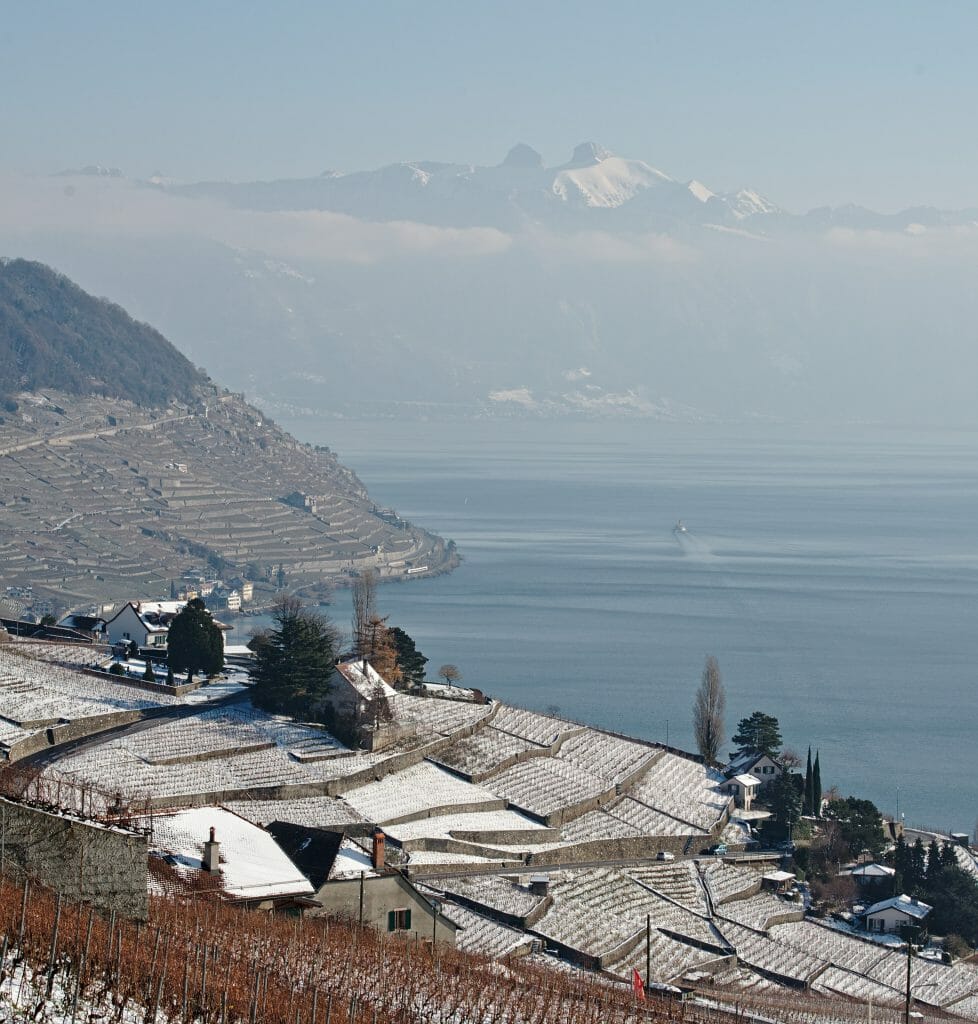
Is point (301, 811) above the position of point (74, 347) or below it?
below

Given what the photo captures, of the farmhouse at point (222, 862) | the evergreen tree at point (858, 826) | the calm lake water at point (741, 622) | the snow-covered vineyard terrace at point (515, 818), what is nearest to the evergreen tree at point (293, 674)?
the snow-covered vineyard terrace at point (515, 818)

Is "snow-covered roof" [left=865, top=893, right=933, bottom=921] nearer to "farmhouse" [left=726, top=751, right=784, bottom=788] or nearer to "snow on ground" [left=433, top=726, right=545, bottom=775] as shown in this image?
"farmhouse" [left=726, top=751, right=784, bottom=788]

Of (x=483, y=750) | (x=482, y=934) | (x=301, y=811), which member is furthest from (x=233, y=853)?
(x=483, y=750)

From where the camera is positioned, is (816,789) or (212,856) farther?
(816,789)

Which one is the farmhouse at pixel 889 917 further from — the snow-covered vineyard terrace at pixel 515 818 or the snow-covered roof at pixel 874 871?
the snow-covered roof at pixel 874 871

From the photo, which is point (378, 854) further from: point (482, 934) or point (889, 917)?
point (889, 917)

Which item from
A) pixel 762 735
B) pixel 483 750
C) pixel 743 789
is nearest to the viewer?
pixel 483 750

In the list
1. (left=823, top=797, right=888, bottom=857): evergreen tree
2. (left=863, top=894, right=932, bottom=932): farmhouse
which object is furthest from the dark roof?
(left=823, top=797, right=888, bottom=857): evergreen tree
